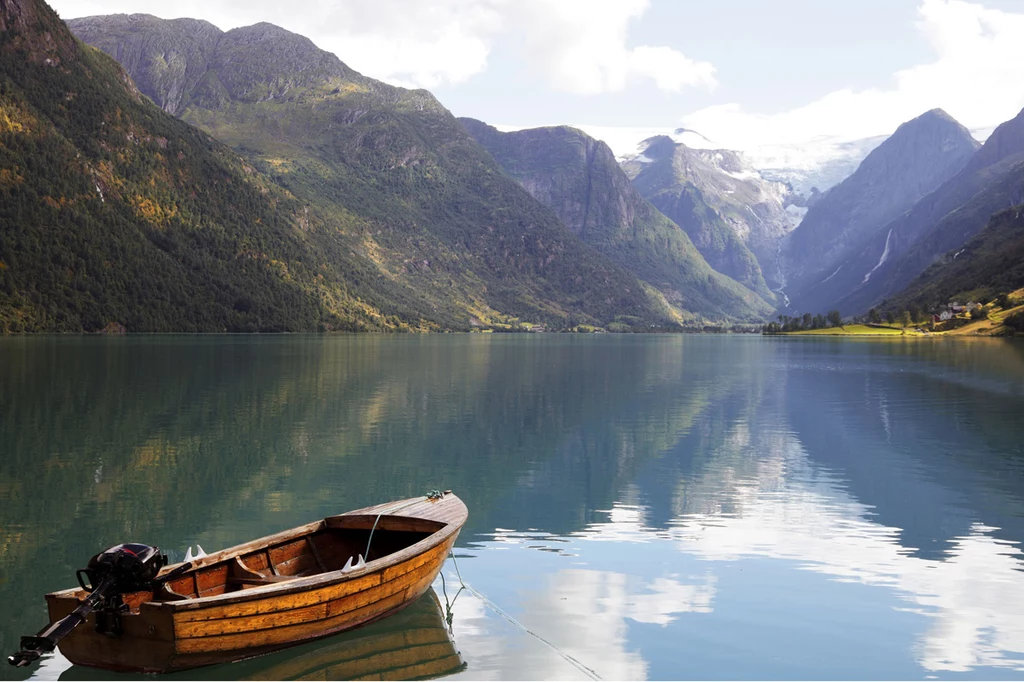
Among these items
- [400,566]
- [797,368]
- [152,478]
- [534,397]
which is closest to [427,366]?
[534,397]

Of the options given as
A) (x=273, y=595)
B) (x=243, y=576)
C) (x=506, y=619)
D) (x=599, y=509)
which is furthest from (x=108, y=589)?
(x=599, y=509)

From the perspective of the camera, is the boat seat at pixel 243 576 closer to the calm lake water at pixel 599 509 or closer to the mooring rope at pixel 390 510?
the calm lake water at pixel 599 509

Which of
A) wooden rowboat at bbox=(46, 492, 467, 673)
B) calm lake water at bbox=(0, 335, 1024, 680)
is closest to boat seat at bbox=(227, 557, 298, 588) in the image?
wooden rowboat at bbox=(46, 492, 467, 673)

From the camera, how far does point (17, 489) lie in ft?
124

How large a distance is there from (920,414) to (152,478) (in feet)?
203

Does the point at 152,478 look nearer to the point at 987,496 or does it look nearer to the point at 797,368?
the point at 987,496

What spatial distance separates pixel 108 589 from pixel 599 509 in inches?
919

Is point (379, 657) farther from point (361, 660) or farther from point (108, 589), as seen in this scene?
point (108, 589)

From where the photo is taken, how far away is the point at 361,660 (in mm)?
20469

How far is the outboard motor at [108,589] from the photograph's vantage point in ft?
56.2

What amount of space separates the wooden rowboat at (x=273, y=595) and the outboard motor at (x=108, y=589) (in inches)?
9.3

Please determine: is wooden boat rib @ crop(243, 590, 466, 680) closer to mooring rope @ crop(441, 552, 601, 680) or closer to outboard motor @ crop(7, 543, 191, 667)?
mooring rope @ crop(441, 552, 601, 680)

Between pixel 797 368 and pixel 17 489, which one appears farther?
pixel 797 368

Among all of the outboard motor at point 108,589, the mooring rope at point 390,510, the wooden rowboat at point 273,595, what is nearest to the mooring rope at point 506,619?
the wooden rowboat at point 273,595
